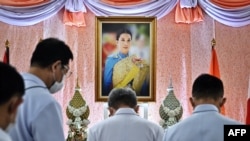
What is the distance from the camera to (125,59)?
550cm

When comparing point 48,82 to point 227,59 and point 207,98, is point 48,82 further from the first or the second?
point 227,59

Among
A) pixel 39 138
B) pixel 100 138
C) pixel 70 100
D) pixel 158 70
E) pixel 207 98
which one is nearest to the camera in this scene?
pixel 39 138

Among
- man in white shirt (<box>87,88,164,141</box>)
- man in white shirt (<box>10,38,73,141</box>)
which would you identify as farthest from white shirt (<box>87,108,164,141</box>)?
man in white shirt (<box>10,38,73,141</box>)

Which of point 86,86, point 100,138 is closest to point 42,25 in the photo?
point 86,86

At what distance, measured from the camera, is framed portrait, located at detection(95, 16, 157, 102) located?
5.46 metres

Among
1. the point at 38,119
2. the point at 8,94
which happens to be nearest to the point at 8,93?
the point at 8,94

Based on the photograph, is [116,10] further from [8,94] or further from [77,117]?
[8,94]

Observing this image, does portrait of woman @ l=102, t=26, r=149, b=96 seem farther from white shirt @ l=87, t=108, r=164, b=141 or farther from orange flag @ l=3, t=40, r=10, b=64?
white shirt @ l=87, t=108, r=164, b=141

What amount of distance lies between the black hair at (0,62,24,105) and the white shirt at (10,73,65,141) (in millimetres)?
498

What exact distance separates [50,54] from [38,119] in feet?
1.13

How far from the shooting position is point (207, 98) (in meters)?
2.76

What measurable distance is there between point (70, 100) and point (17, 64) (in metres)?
0.79

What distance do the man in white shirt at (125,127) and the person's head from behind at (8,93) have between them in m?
1.64

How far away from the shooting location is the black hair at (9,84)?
5.77 ft
